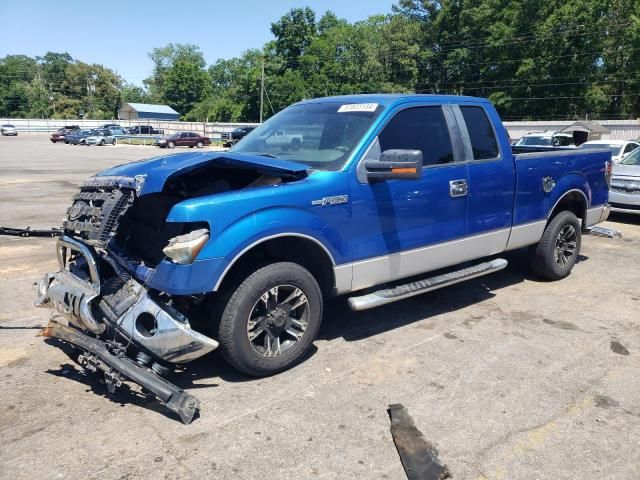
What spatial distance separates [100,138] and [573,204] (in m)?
52.1

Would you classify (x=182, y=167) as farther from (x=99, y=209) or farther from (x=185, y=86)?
(x=185, y=86)

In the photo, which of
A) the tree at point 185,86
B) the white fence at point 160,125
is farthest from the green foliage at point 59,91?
the white fence at point 160,125

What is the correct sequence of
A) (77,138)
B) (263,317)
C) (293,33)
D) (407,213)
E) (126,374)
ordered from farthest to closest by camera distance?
(293,33) → (77,138) → (407,213) → (263,317) → (126,374)

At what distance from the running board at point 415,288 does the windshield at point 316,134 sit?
1.07 meters

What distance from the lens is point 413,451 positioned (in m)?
3.02

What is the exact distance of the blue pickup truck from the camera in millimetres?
3426

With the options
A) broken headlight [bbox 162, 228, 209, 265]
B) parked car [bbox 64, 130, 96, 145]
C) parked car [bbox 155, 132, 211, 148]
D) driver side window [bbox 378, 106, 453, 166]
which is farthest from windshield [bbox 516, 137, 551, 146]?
parked car [bbox 64, 130, 96, 145]

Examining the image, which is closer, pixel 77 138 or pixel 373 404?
pixel 373 404

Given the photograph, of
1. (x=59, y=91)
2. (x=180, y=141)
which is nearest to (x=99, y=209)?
(x=180, y=141)

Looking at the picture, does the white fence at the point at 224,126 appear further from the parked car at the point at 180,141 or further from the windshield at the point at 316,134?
the windshield at the point at 316,134

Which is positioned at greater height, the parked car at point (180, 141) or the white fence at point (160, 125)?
the white fence at point (160, 125)

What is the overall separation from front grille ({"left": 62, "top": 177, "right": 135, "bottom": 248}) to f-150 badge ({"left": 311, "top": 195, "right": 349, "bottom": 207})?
1277mm

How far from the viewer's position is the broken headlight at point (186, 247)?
3.30 metres

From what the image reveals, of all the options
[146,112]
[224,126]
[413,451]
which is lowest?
[413,451]
